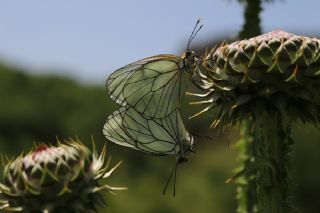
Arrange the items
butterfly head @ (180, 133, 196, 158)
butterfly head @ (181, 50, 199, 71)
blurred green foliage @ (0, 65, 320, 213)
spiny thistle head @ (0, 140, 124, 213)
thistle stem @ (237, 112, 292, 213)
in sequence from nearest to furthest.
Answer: spiny thistle head @ (0, 140, 124, 213) → thistle stem @ (237, 112, 292, 213) → butterfly head @ (181, 50, 199, 71) → butterfly head @ (180, 133, 196, 158) → blurred green foliage @ (0, 65, 320, 213)

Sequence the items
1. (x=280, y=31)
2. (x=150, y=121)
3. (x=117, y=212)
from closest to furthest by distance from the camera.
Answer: (x=280, y=31)
(x=150, y=121)
(x=117, y=212)

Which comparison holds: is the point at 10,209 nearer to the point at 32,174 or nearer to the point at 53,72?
the point at 32,174

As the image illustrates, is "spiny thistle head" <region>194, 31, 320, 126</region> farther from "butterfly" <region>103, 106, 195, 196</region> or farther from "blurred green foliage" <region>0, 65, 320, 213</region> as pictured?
"blurred green foliage" <region>0, 65, 320, 213</region>

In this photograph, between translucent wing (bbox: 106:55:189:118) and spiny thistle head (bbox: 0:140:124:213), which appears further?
translucent wing (bbox: 106:55:189:118)

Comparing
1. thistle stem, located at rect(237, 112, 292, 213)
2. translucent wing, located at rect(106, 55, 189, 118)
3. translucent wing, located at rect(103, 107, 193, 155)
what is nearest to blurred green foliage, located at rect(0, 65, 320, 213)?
translucent wing, located at rect(106, 55, 189, 118)

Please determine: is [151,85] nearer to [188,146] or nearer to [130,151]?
[188,146]

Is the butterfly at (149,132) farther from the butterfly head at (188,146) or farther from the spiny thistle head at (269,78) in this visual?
the spiny thistle head at (269,78)

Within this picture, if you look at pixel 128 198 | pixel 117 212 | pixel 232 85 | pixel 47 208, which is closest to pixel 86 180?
pixel 47 208
